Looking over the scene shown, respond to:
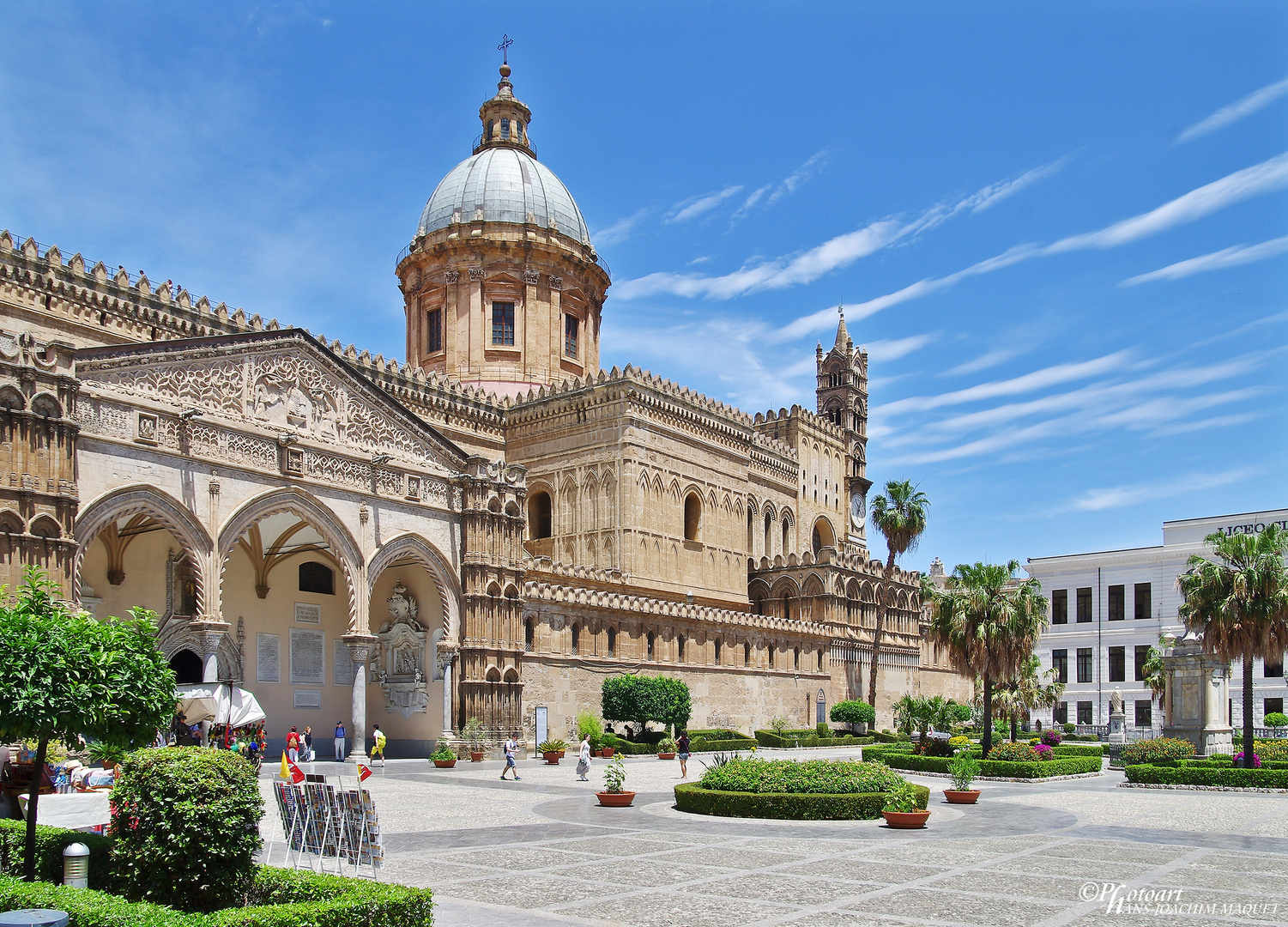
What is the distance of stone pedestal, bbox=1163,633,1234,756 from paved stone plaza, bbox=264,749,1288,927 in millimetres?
17544

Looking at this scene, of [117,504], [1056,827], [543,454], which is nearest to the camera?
[1056,827]

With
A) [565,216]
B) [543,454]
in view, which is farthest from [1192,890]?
[565,216]

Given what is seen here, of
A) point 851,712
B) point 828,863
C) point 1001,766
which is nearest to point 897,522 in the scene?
point 851,712

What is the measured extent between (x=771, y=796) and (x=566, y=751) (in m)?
19.1

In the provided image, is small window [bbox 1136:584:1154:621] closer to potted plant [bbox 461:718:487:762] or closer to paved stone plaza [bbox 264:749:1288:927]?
paved stone plaza [bbox 264:749:1288:927]

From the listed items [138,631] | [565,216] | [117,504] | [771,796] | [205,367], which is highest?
[565,216]

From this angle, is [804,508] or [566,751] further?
[804,508]

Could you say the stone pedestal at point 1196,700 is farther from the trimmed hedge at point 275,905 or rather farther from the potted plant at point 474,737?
the trimmed hedge at point 275,905

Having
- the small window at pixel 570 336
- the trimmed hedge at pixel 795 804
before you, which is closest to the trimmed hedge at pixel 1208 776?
the trimmed hedge at pixel 795 804

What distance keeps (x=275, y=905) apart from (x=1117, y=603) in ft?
212

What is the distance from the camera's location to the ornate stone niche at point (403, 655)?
36781 millimetres

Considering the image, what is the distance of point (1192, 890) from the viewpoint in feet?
42.0

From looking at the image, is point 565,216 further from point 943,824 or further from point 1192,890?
point 1192,890

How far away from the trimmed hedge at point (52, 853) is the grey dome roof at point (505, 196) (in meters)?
45.9
